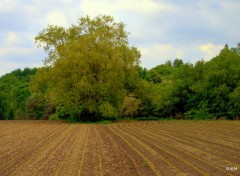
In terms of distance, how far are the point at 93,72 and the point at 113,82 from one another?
3.14 metres

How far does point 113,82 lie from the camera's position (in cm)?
5297

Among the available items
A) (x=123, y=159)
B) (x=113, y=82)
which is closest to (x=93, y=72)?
(x=113, y=82)

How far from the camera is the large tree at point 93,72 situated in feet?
168

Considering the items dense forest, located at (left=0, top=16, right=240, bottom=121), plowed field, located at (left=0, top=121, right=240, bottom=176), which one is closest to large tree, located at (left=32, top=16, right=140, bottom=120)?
dense forest, located at (left=0, top=16, right=240, bottom=121)

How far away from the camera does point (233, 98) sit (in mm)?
60438

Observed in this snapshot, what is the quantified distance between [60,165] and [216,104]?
174 ft

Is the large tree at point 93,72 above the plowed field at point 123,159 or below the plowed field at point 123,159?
above

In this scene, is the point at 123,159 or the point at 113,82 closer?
the point at 123,159

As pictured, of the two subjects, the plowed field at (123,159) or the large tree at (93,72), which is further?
the large tree at (93,72)

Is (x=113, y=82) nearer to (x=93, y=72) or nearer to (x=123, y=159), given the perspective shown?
(x=93, y=72)

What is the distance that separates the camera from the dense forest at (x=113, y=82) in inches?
2041

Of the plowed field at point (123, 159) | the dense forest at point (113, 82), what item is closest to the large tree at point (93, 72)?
the dense forest at point (113, 82)

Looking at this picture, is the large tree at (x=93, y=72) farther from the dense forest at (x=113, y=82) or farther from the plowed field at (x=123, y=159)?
the plowed field at (x=123, y=159)

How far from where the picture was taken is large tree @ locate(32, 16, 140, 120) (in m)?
51.3
